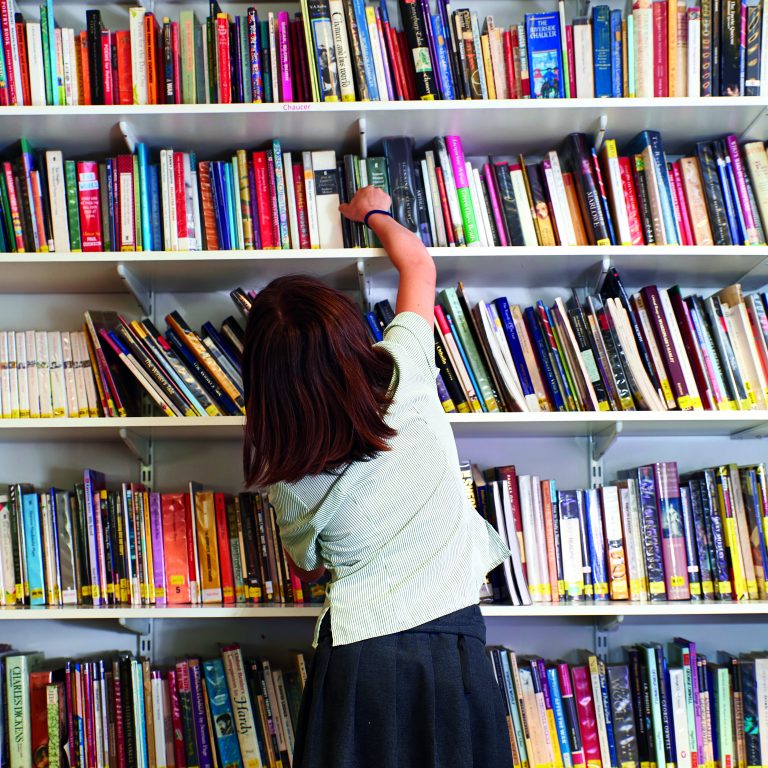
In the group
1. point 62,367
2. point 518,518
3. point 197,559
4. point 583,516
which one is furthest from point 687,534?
point 62,367

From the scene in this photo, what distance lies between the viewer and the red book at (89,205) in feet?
6.03

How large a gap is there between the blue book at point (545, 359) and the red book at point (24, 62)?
3.94ft

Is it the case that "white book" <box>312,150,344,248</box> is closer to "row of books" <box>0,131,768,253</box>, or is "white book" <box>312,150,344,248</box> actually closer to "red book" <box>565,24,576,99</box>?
"row of books" <box>0,131,768,253</box>

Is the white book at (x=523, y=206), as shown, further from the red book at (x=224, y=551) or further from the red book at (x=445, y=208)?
the red book at (x=224, y=551)

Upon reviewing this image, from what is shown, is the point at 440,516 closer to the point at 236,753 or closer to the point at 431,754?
the point at 431,754

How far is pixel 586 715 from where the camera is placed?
1786 mm

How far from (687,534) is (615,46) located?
1.09 metres

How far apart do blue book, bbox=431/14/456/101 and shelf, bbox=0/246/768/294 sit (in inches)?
14.2

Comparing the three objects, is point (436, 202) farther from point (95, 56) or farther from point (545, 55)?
point (95, 56)

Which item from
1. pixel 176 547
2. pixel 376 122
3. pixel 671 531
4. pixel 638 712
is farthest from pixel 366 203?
pixel 638 712

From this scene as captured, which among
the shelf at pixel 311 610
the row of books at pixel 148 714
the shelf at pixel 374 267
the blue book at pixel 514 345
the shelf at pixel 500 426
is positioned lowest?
the row of books at pixel 148 714

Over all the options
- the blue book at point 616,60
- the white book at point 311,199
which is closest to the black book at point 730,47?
the blue book at point 616,60

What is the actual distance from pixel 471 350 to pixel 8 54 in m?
1.20

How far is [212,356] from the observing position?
72.3 inches
